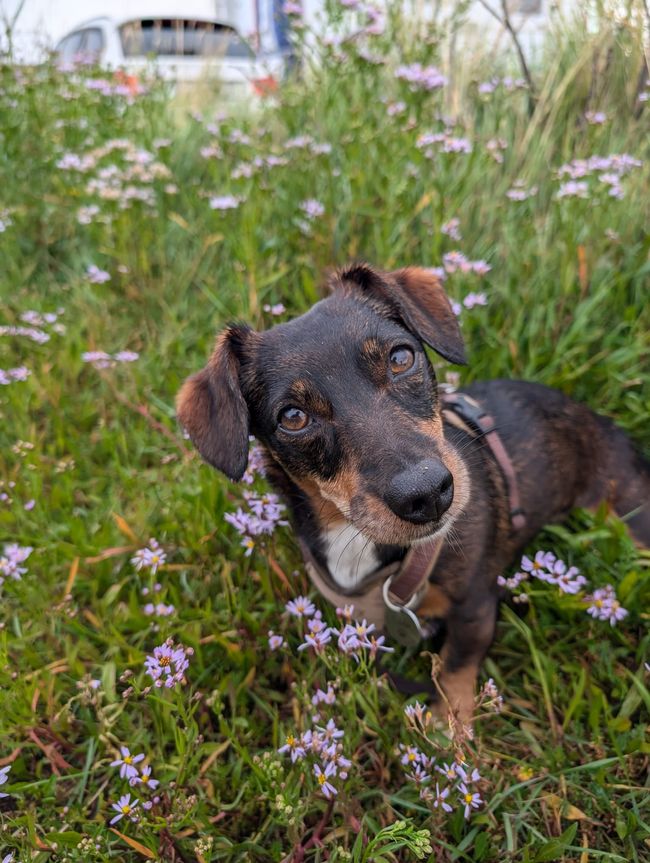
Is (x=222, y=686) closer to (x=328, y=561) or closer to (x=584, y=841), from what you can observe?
(x=328, y=561)

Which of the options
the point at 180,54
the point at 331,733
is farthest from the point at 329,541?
the point at 180,54

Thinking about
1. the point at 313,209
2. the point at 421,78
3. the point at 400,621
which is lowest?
the point at 400,621

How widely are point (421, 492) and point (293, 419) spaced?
57 centimetres

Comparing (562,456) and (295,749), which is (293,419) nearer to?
(295,749)

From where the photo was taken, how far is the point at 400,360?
6.94 feet

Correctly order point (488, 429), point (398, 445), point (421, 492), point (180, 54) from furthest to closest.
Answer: point (180, 54)
point (488, 429)
point (398, 445)
point (421, 492)

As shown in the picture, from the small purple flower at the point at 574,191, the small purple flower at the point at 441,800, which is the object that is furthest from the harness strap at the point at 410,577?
the small purple flower at the point at 574,191

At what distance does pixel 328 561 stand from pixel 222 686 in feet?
1.85

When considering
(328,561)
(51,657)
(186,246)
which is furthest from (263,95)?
(51,657)

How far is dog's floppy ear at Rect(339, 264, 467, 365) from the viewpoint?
7.34ft

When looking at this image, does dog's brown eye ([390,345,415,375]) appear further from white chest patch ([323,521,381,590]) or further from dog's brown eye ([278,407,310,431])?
white chest patch ([323,521,381,590])

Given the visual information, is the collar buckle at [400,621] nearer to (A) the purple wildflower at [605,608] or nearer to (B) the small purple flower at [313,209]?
(A) the purple wildflower at [605,608]

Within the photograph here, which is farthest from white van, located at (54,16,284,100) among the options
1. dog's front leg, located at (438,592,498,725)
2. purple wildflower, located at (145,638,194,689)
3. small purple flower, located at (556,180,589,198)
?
purple wildflower, located at (145,638,194,689)

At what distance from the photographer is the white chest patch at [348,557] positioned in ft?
7.59
